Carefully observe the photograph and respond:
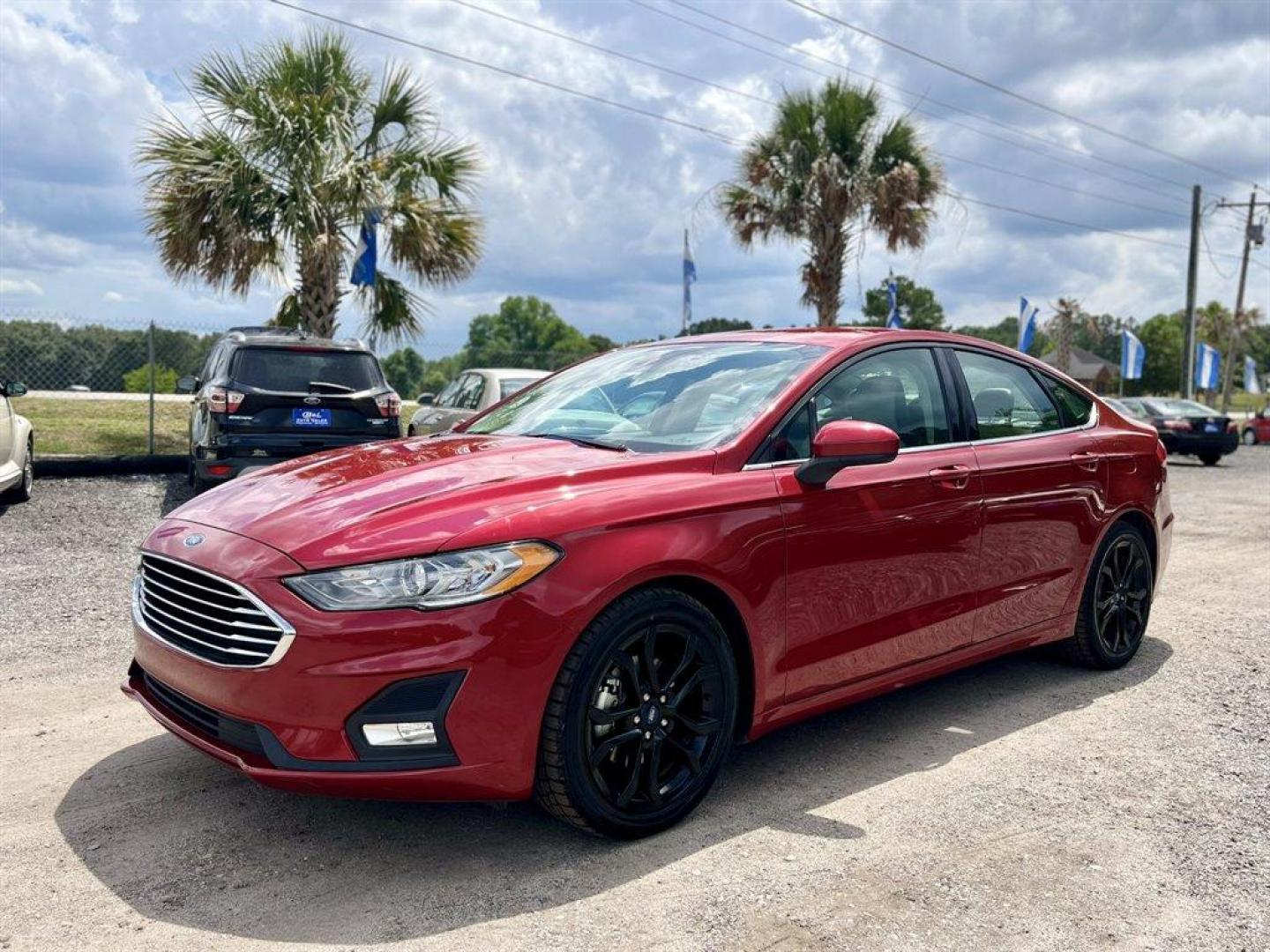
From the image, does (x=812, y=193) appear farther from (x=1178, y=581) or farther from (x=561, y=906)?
(x=561, y=906)

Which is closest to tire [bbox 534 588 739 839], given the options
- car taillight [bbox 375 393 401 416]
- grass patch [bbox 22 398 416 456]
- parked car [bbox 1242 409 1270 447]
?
car taillight [bbox 375 393 401 416]

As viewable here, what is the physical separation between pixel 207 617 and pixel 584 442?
139 cm

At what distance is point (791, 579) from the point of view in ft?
11.7

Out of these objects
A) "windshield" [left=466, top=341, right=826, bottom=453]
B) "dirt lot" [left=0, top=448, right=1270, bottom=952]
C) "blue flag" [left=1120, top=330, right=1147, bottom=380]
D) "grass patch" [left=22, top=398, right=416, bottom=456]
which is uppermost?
"blue flag" [left=1120, top=330, right=1147, bottom=380]

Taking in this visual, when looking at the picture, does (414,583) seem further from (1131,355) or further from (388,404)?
(1131,355)

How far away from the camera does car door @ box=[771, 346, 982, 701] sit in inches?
144

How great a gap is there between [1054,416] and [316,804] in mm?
→ 3644

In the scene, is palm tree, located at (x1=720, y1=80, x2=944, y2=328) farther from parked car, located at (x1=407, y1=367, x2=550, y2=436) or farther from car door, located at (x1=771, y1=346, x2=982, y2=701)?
car door, located at (x1=771, y1=346, x2=982, y2=701)

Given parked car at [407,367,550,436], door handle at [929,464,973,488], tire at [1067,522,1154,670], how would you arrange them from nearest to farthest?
1. door handle at [929,464,973,488]
2. tire at [1067,522,1154,670]
3. parked car at [407,367,550,436]

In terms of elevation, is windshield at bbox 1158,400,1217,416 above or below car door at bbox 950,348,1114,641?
above

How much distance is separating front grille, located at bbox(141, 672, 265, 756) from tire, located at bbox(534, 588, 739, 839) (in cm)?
81

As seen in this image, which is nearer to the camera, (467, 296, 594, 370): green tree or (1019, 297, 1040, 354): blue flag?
(1019, 297, 1040, 354): blue flag

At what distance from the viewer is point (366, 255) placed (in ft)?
50.6

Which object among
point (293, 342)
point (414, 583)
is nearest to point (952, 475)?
point (414, 583)
